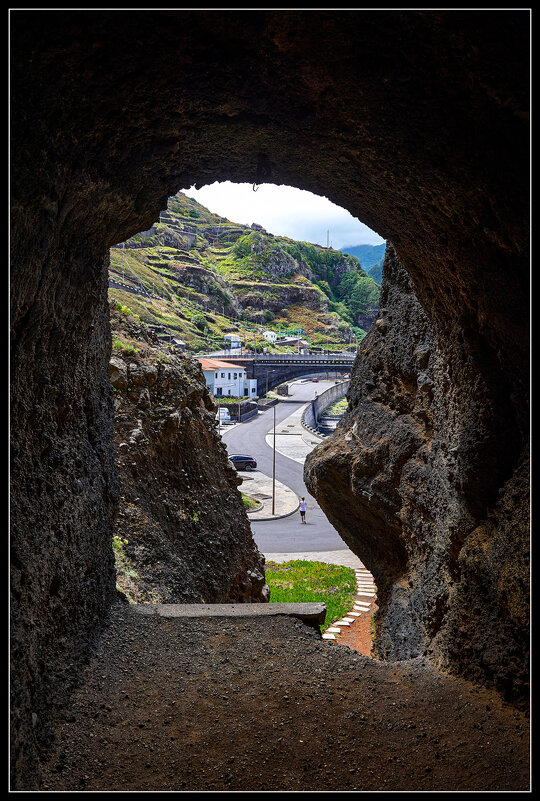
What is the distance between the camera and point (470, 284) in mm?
4684

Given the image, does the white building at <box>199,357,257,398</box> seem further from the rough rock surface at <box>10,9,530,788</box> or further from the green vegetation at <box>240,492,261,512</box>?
the rough rock surface at <box>10,9,530,788</box>

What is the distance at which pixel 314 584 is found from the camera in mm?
16562

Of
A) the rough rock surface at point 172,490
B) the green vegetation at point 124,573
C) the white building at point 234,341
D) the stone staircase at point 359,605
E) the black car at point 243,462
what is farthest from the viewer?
the white building at point 234,341

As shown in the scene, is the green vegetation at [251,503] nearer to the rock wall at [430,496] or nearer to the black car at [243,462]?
the black car at [243,462]

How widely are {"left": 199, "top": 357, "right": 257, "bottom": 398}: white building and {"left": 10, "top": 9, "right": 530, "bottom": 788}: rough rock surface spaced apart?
149 ft

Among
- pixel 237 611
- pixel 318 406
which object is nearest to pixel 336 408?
pixel 318 406

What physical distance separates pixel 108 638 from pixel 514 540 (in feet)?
13.7

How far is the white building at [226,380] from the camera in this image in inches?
2038

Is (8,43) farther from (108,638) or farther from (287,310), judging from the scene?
(287,310)

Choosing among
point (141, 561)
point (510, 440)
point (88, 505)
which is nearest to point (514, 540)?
point (510, 440)

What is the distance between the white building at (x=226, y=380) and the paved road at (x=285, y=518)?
13.6 ft

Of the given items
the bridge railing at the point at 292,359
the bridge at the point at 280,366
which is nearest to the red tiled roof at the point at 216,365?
the bridge at the point at 280,366

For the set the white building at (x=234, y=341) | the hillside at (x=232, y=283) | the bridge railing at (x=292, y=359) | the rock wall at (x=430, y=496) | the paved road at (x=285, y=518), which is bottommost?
the paved road at (x=285, y=518)

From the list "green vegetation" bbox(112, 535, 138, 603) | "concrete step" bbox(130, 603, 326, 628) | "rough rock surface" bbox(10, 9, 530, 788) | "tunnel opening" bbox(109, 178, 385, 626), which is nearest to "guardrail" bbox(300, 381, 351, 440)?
"tunnel opening" bbox(109, 178, 385, 626)
